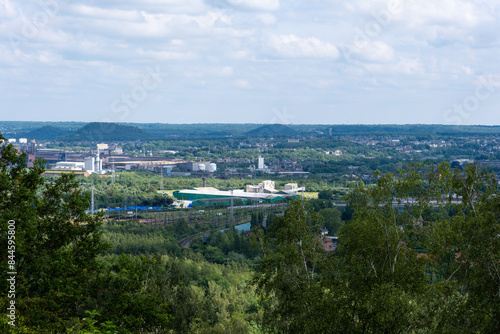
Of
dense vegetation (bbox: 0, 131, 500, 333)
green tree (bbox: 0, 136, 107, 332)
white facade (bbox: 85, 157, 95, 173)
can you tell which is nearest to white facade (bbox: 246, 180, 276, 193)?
white facade (bbox: 85, 157, 95, 173)

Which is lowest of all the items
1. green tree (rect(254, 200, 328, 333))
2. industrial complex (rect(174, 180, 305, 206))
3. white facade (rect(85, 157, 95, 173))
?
industrial complex (rect(174, 180, 305, 206))

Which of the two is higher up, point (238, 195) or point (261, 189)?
point (261, 189)

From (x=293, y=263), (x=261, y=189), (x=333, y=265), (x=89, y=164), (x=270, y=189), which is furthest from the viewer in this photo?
(x=89, y=164)

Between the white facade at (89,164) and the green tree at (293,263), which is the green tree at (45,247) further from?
the white facade at (89,164)

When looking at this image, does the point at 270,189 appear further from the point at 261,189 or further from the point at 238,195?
the point at 238,195

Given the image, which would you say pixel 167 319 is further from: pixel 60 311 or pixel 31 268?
pixel 31 268

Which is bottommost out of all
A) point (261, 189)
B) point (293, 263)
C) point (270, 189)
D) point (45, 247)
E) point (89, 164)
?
point (270, 189)

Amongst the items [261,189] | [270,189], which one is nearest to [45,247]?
[261,189]

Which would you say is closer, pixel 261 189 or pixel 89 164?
pixel 261 189

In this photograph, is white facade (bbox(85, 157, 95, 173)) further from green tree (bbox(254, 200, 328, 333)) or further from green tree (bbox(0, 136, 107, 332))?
green tree (bbox(254, 200, 328, 333))

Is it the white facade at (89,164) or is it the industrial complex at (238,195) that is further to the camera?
the white facade at (89,164)

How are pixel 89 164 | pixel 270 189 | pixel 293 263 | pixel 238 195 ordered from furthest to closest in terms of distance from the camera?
pixel 89 164
pixel 270 189
pixel 238 195
pixel 293 263
